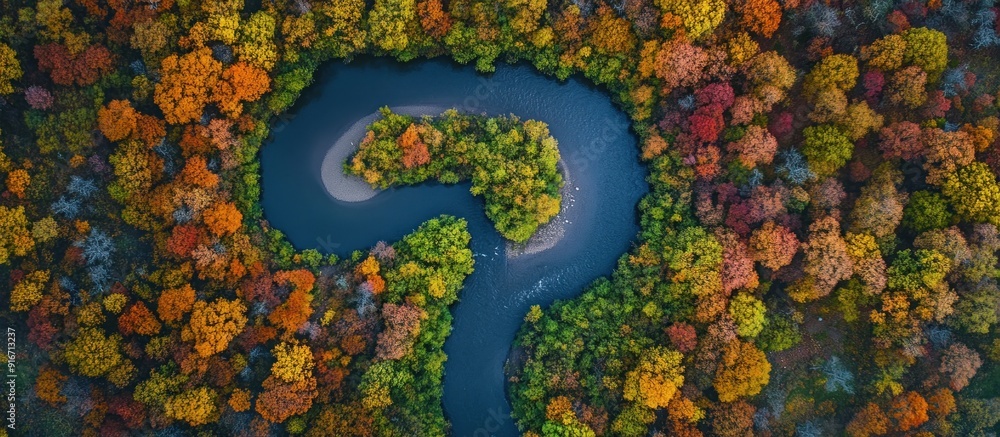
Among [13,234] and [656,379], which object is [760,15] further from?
[13,234]

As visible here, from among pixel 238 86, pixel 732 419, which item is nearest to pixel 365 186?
pixel 238 86

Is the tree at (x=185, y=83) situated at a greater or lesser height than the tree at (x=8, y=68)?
lesser

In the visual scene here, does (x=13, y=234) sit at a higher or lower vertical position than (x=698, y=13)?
higher

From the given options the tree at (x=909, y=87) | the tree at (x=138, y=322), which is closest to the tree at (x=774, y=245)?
the tree at (x=909, y=87)

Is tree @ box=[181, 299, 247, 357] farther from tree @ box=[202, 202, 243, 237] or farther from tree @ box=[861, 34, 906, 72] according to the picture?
tree @ box=[861, 34, 906, 72]

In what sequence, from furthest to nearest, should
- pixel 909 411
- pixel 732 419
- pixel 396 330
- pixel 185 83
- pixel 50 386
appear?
pixel 396 330 → pixel 732 419 → pixel 185 83 → pixel 909 411 → pixel 50 386

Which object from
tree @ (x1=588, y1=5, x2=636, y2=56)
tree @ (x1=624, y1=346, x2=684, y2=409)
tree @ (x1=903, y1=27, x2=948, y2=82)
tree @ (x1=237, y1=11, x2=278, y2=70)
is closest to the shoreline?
tree @ (x1=237, y1=11, x2=278, y2=70)

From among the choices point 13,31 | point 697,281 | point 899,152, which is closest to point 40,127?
point 13,31

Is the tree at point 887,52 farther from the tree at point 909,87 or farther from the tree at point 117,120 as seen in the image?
the tree at point 117,120
